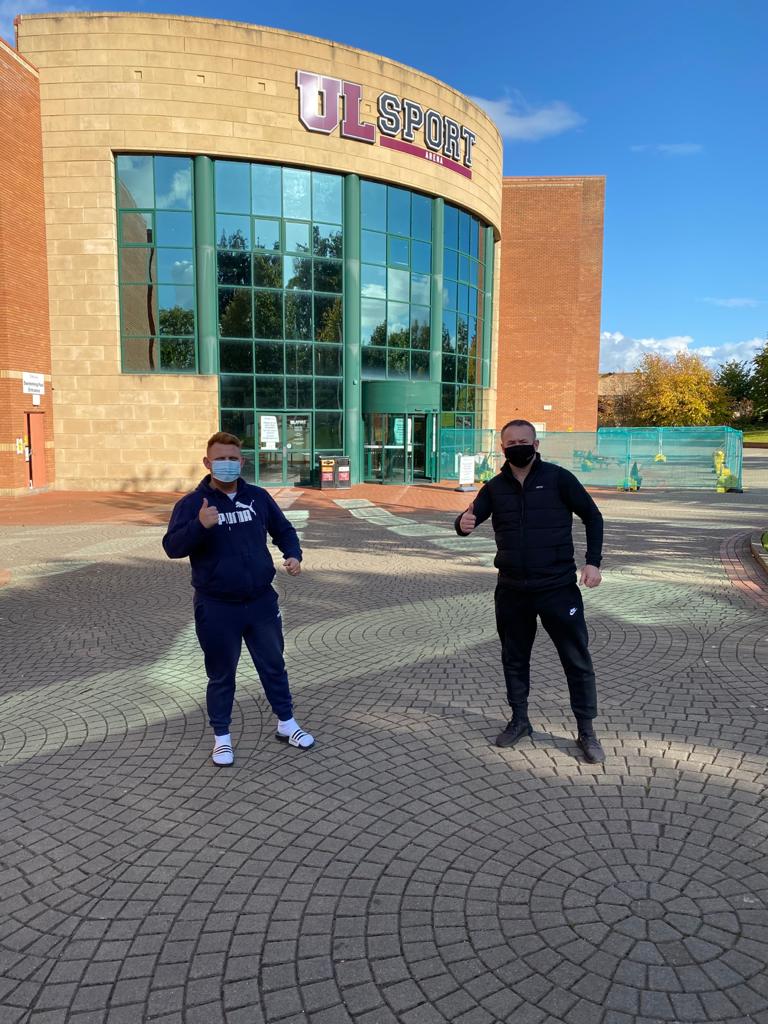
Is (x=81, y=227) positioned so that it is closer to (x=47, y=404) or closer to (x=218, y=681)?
(x=47, y=404)

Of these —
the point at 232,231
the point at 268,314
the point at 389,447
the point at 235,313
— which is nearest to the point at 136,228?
the point at 232,231

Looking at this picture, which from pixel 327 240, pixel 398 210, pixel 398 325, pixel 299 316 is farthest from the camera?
pixel 398 325

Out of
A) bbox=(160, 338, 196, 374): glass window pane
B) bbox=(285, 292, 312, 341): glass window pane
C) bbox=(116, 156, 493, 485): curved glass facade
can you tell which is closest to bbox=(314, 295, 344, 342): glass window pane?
bbox=(116, 156, 493, 485): curved glass facade

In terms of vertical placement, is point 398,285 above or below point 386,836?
above

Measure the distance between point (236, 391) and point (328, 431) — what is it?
3.42 meters

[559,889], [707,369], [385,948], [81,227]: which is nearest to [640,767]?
[559,889]

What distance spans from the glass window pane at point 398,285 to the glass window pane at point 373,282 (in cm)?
21

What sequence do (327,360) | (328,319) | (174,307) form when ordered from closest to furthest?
(174,307), (328,319), (327,360)

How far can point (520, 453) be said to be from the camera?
4.14 meters

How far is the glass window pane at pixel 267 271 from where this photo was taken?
22797 mm

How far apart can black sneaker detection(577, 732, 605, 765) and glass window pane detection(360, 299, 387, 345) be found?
21.9m

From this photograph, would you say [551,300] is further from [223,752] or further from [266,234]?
[223,752]

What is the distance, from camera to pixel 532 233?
40.0m

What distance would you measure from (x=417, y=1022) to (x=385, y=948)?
36cm
